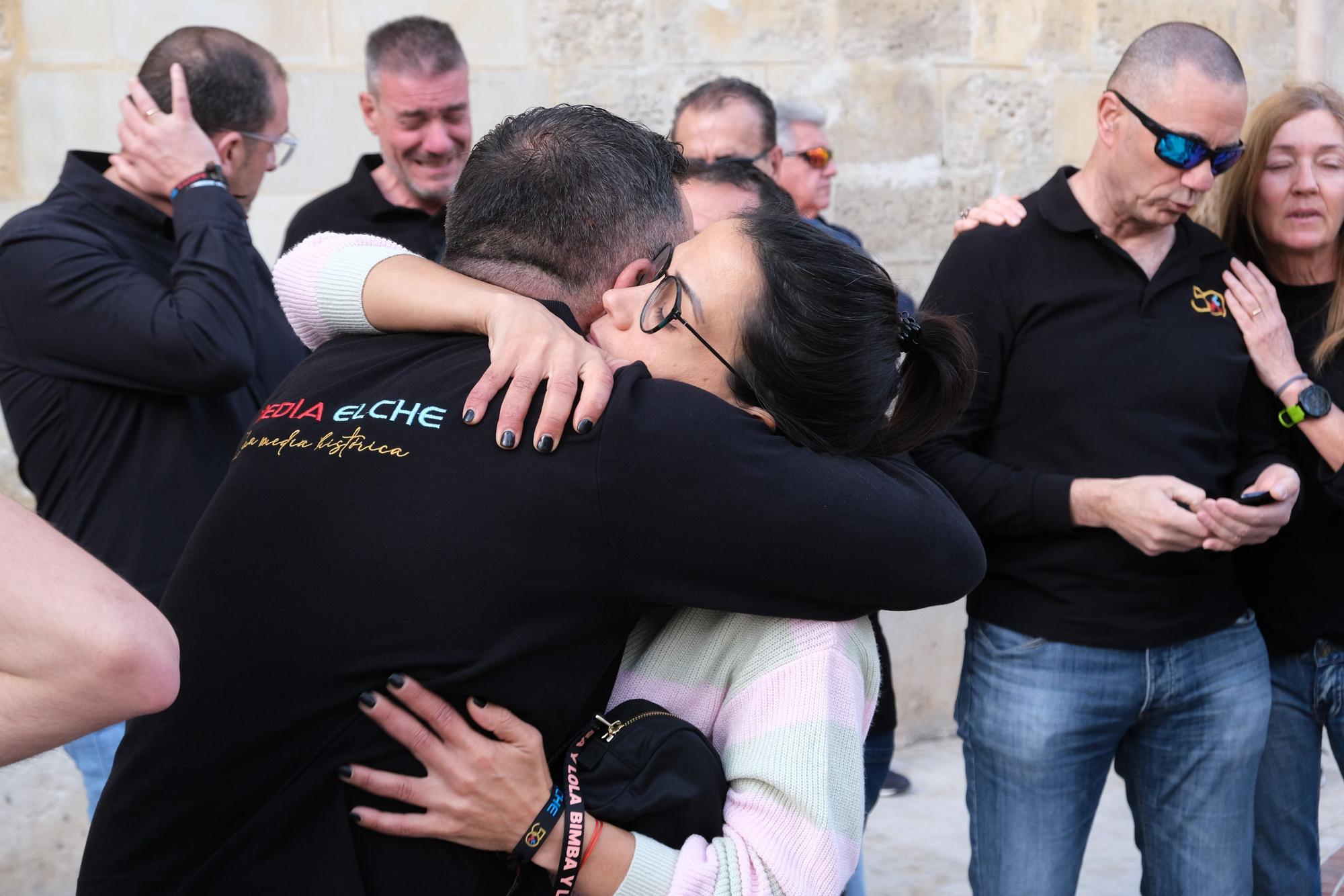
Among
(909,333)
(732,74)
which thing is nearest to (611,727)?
(909,333)

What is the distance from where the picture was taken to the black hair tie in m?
1.71

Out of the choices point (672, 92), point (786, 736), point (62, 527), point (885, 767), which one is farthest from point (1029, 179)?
point (786, 736)

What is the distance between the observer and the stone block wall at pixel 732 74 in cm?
398

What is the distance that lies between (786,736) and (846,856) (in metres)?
0.16

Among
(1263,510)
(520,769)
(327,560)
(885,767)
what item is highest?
(327,560)

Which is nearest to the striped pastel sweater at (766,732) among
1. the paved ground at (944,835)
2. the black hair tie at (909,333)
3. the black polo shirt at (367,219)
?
the black hair tie at (909,333)

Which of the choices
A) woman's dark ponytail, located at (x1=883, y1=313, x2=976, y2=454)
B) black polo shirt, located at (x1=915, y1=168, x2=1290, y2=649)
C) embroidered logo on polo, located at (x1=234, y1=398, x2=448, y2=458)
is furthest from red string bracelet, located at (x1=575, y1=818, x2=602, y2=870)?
black polo shirt, located at (x1=915, y1=168, x2=1290, y2=649)

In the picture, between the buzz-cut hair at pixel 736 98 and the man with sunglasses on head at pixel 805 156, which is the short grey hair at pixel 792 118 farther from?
the buzz-cut hair at pixel 736 98

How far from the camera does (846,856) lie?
1.52 meters

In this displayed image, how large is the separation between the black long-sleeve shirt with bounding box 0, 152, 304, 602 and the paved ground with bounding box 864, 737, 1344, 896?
2.50 meters

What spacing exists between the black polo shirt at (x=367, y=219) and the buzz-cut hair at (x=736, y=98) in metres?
0.81

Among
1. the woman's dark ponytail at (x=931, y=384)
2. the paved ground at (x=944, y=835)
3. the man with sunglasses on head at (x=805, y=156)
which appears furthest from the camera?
the man with sunglasses on head at (x=805, y=156)

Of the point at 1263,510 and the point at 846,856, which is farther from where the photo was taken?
the point at 1263,510

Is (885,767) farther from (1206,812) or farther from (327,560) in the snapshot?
(327,560)
